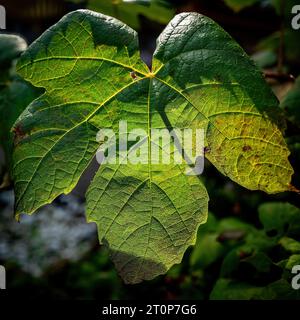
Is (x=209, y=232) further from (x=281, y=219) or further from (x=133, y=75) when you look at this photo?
(x=133, y=75)

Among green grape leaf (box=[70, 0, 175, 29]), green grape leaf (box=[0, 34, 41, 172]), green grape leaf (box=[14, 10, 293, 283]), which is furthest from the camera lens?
green grape leaf (box=[70, 0, 175, 29])

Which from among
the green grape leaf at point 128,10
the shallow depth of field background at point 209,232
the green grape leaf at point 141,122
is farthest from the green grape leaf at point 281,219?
the green grape leaf at point 128,10

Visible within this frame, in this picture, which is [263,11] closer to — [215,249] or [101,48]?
[215,249]

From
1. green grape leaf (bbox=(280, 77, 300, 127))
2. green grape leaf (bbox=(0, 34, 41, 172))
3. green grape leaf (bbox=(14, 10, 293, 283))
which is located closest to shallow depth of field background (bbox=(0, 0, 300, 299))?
green grape leaf (bbox=(280, 77, 300, 127))

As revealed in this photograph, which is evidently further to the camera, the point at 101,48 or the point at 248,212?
the point at 248,212

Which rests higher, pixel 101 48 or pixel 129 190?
pixel 101 48

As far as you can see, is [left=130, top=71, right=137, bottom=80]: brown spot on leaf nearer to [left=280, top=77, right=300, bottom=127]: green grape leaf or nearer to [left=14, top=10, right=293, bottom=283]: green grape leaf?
[left=14, top=10, right=293, bottom=283]: green grape leaf
